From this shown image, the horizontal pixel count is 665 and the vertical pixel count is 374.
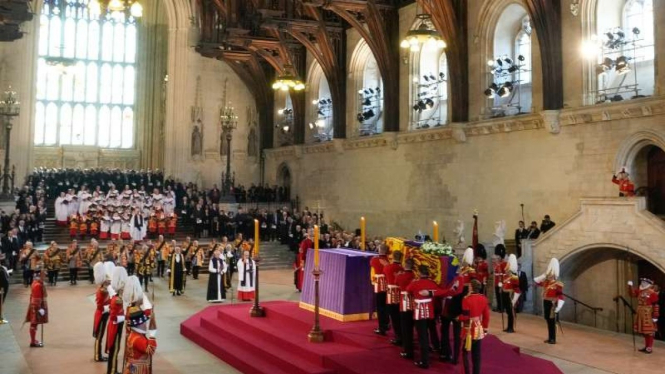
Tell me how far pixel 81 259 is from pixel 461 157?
13.2 meters

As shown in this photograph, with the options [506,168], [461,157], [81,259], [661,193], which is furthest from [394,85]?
[81,259]

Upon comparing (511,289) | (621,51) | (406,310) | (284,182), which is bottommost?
(511,289)

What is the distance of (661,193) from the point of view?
15.0 meters

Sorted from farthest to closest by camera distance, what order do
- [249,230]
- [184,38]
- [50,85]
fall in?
[50,85], [184,38], [249,230]

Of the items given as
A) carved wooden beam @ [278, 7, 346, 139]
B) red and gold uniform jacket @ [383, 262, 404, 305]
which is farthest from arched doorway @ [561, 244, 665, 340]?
carved wooden beam @ [278, 7, 346, 139]

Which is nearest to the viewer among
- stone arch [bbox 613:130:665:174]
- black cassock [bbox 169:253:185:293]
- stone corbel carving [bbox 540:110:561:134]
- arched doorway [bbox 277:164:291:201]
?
stone arch [bbox 613:130:665:174]

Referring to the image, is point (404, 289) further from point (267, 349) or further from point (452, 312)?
point (267, 349)

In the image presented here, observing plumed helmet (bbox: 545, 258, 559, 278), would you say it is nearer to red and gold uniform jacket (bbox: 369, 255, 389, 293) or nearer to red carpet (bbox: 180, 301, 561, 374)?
red carpet (bbox: 180, 301, 561, 374)

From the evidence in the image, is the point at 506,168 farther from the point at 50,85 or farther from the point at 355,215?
the point at 50,85

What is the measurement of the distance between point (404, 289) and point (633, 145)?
9.72 m

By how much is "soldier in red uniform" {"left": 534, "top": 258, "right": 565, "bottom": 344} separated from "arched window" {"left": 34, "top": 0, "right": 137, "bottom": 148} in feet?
100

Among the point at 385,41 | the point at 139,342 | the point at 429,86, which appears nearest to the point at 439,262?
the point at 139,342

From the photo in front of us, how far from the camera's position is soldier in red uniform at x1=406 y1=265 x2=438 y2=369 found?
8.02 metres

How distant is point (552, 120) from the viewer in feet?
54.6
